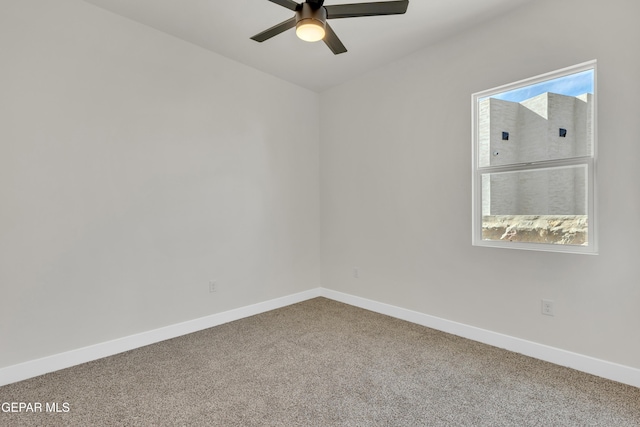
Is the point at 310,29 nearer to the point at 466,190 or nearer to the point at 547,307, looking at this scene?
the point at 466,190

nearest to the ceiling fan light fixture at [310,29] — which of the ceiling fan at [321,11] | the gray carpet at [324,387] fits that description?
the ceiling fan at [321,11]

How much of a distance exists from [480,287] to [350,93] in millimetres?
2574

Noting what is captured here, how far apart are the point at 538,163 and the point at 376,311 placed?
2141 mm

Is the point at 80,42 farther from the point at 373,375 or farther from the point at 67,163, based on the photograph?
the point at 373,375

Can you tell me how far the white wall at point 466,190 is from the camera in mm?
2020

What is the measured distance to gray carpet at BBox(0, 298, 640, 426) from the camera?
1.71 meters

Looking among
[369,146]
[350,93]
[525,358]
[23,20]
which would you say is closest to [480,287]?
[525,358]

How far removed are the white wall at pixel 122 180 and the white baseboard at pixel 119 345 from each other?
5 cm

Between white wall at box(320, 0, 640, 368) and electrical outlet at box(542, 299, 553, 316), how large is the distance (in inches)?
1.4

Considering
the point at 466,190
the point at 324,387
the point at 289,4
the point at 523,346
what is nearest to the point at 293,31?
the point at 289,4

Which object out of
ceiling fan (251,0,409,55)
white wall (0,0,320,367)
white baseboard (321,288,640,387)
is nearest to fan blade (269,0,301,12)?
ceiling fan (251,0,409,55)

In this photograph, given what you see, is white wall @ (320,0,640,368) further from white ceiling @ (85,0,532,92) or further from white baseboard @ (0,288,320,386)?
white baseboard @ (0,288,320,386)

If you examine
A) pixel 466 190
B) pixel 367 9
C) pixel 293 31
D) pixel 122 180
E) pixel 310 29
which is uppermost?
pixel 293 31

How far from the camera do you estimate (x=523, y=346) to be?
243cm
